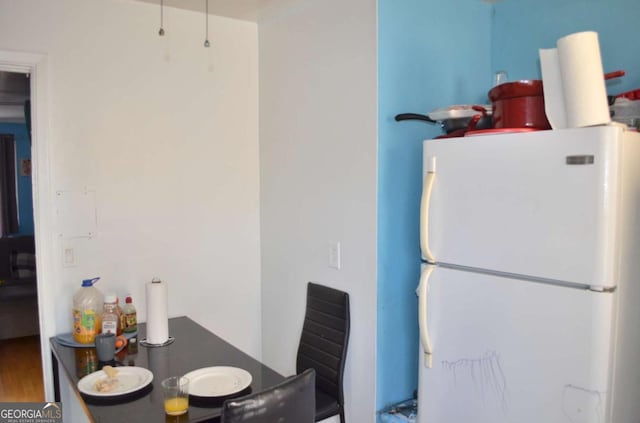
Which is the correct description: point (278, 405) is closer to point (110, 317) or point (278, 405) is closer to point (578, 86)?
point (110, 317)

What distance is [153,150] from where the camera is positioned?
2.68 metres

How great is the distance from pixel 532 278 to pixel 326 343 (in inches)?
43.8

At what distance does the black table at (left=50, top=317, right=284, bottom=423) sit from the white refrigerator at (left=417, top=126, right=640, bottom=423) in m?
0.74

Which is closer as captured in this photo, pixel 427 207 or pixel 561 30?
pixel 427 207

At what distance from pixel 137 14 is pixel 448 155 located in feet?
6.03

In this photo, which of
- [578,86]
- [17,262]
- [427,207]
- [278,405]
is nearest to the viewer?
[278,405]

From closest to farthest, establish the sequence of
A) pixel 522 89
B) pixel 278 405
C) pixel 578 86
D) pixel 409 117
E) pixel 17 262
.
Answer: pixel 278 405
pixel 578 86
pixel 522 89
pixel 409 117
pixel 17 262

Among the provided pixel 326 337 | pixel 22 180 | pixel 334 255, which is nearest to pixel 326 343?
pixel 326 337

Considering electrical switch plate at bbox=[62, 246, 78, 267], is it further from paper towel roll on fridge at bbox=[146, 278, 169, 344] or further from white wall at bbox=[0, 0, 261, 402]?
paper towel roll on fridge at bbox=[146, 278, 169, 344]

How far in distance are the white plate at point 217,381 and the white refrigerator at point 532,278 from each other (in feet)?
2.43

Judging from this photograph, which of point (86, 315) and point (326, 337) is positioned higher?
point (86, 315)

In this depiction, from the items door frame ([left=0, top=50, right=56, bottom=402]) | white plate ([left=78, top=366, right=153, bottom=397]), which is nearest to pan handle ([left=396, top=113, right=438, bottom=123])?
white plate ([left=78, top=366, right=153, bottom=397])

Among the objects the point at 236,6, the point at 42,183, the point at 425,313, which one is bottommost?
the point at 425,313

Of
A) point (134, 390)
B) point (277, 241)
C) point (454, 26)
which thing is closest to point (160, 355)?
point (134, 390)
